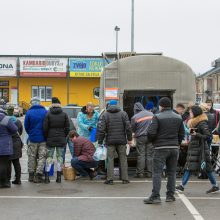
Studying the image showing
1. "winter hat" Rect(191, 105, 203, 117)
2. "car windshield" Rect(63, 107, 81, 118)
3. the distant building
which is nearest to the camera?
"winter hat" Rect(191, 105, 203, 117)

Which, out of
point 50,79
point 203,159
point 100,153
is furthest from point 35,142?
point 50,79

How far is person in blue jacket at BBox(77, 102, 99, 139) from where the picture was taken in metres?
12.7

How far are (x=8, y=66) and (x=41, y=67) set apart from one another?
2954 millimetres

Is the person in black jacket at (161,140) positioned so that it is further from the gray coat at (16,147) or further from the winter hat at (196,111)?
the gray coat at (16,147)

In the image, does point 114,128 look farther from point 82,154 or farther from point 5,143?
point 5,143

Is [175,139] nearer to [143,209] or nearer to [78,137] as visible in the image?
[143,209]

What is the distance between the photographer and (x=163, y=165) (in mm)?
9039

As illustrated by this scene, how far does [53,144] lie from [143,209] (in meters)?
3.62

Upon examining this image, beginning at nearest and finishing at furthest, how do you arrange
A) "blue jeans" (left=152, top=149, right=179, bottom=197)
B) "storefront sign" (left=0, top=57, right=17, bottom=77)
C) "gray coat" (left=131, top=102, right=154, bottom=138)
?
→ "blue jeans" (left=152, top=149, right=179, bottom=197) → "gray coat" (left=131, top=102, right=154, bottom=138) → "storefront sign" (left=0, top=57, right=17, bottom=77)

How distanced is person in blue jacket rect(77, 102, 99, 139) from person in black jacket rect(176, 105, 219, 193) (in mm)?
3103

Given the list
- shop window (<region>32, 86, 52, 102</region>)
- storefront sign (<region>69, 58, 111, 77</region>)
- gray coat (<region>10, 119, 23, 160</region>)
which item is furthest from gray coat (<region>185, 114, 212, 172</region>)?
shop window (<region>32, 86, 52, 102</region>)

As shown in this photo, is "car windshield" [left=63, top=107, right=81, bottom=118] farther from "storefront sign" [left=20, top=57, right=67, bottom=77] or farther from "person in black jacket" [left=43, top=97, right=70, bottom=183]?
"storefront sign" [left=20, top=57, right=67, bottom=77]

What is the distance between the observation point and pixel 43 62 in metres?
48.0

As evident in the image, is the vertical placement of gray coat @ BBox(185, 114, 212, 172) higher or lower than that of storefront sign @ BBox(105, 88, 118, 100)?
lower
